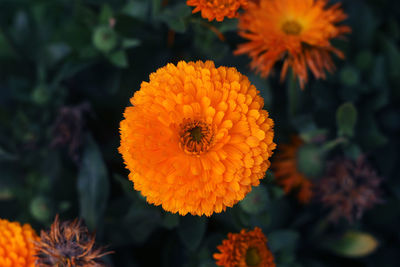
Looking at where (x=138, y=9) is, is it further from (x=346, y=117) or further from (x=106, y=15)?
(x=346, y=117)

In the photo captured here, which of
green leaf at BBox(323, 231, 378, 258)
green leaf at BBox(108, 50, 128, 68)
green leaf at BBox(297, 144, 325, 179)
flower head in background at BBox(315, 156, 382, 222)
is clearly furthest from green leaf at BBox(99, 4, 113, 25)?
green leaf at BBox(323, 231, 378, 258)

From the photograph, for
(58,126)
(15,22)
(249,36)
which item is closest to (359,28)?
(249,36)

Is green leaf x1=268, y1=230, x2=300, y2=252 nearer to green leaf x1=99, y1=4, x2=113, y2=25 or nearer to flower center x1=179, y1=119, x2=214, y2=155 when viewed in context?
flower center x1=179, y1=119, x2=214, y2=155

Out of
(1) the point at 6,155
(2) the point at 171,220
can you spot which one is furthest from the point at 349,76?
(1) the point at 6,155

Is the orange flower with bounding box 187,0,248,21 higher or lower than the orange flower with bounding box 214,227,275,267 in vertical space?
higher

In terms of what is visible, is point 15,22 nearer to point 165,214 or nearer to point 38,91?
point 38,91

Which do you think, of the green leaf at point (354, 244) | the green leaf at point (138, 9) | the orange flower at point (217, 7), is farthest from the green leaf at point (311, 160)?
the green leaf at point (138, 9)
